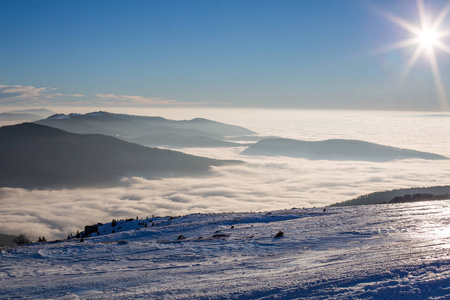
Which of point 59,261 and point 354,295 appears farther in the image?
point 59,261

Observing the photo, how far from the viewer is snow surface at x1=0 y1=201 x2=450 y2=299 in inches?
248

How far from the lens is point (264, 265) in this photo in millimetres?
8648

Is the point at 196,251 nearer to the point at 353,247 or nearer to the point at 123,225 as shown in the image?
the point at 353,247

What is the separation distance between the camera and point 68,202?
567 feet

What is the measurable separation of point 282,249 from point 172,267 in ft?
11.8

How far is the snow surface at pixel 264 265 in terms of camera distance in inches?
248

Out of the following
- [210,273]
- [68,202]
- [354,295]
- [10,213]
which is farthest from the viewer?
[68,202]

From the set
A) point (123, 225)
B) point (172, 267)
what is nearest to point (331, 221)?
point (172, 267)

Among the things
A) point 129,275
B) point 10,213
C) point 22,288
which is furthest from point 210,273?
point 10,213

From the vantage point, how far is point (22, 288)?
755 cm

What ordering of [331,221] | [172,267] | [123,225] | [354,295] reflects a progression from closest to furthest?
[354,295], [172,267], [331,221], [123,225]

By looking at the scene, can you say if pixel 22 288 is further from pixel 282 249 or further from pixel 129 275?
pixel 282 249

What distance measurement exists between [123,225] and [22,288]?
15.1 meters

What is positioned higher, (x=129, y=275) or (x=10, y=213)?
(x=129, y=275)
